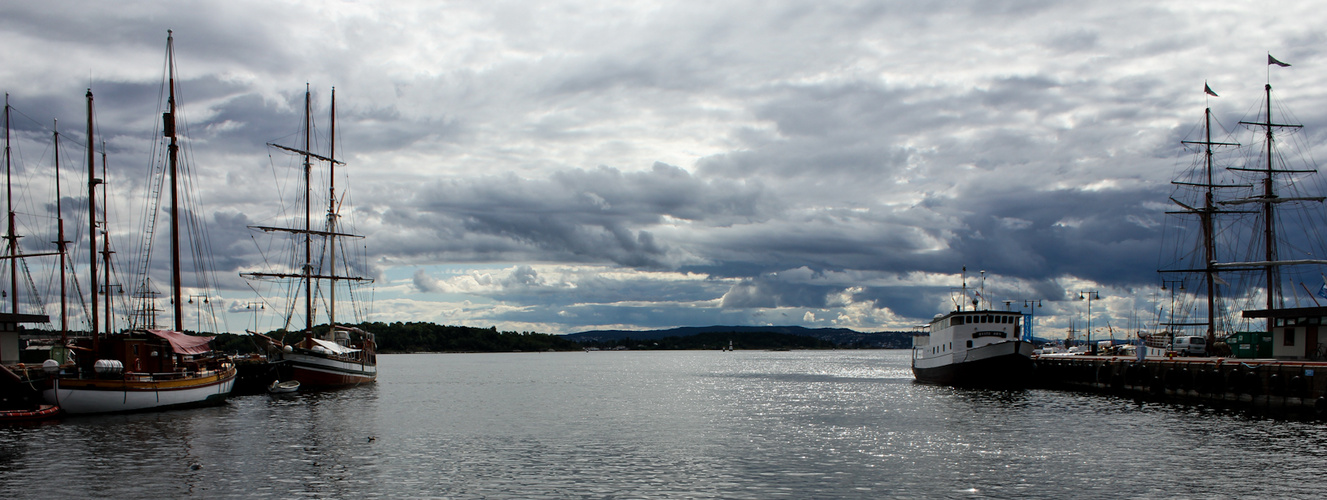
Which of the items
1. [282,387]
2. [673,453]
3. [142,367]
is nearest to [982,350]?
[673,453]

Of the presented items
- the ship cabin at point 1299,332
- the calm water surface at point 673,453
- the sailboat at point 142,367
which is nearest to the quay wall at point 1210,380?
the ship cabin at point 1299,332

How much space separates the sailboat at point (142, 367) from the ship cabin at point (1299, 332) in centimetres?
7279

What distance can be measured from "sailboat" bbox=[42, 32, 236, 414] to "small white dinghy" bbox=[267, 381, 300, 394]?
767 centimetres

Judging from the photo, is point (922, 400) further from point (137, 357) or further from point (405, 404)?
point (137, 357)

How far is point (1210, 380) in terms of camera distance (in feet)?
196

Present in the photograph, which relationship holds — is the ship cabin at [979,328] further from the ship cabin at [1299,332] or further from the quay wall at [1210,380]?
the ship cabin at [1299,332]

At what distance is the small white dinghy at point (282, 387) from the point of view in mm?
71750

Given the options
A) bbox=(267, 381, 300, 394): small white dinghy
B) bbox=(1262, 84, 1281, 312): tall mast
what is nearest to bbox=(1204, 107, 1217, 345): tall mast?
bbox=(1262, 84, 1281, 312): tall mast

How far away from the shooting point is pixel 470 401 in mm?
69875

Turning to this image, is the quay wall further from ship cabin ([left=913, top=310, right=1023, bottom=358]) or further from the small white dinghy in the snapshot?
the small white dinghy

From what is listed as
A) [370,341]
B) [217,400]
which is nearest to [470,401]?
[217,400]

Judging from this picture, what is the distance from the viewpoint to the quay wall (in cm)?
4950

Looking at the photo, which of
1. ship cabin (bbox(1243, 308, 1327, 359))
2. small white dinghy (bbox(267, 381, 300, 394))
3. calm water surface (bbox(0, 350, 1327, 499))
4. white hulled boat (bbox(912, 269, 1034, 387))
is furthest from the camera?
white hulled boat (bbox(912, 269, 1034, 387))

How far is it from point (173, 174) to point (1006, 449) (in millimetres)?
57915
